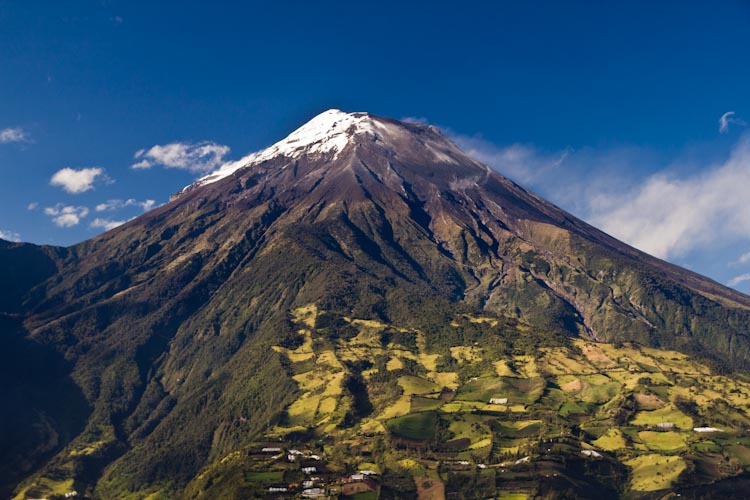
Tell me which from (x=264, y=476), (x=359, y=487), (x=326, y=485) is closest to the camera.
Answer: (x=359, y=487)

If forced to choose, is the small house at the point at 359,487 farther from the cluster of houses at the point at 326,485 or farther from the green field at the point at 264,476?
the green field at the point at 264,476

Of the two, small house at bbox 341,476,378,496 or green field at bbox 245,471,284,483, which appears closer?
small house at bbox 341,476,378,496

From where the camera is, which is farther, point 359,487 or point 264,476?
point 264,476

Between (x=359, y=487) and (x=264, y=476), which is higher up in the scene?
(x=264, y=476)

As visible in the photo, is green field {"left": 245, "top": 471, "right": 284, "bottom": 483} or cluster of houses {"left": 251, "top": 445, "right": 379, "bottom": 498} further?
green field {"left": 245, "top": 471, "right": 284, "bottom": 483}

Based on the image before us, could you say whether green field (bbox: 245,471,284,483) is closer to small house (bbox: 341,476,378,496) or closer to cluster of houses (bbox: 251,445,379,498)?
cluster of houses (bbox: 251,445,379,498)

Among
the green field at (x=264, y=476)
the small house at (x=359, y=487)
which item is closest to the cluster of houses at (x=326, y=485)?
the small house at (x=359, y=487)

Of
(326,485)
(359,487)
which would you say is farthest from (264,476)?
(359,487)

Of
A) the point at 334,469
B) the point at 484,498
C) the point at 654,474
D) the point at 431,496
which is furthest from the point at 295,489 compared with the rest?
the point at 654,474

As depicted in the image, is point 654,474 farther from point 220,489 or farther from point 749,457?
point 220,489

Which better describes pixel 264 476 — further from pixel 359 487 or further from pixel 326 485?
pixel 359 487

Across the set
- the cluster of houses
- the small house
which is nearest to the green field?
the cluster of houses
